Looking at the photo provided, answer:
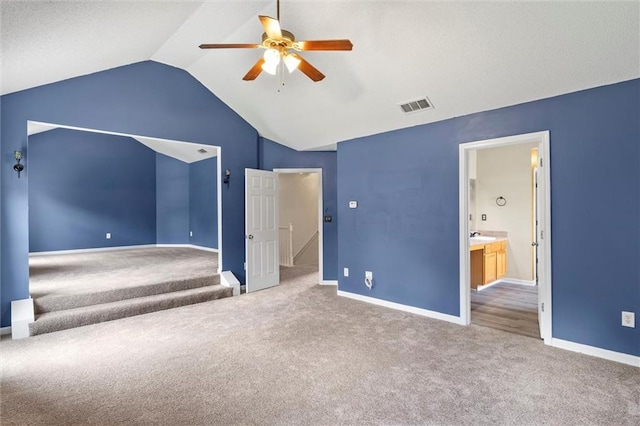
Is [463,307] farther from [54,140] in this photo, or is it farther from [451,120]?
[54,140]

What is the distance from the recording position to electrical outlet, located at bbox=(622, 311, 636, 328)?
285cm

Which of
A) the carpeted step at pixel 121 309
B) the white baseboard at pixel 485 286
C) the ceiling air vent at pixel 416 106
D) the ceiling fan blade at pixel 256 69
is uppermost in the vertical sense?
the ceiling fan blade at pixel 256 69

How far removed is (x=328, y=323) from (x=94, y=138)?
8.19 meters

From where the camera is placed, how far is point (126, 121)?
177 inches

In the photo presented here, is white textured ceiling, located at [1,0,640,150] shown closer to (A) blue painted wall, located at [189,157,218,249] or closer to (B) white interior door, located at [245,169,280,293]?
(B) white interior door, located at [245,169,280,293]

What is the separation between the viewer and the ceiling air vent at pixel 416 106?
12.5 ft

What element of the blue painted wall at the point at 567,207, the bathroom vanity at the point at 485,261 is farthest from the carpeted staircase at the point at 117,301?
the bathroom vanity at the point at 485,261

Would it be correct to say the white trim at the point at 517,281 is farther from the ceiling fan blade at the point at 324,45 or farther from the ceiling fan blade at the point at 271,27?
the ceiling fan blade at the point at 271,27

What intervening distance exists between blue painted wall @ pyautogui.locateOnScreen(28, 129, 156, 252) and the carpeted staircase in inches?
201

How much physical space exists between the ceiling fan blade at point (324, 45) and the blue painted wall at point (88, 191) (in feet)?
26.9

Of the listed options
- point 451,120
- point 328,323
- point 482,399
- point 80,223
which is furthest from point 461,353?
point 80,223

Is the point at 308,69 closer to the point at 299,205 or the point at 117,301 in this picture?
the point at 117,301

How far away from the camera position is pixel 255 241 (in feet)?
18.0

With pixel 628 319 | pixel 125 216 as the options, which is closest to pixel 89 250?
pixel 125 216
